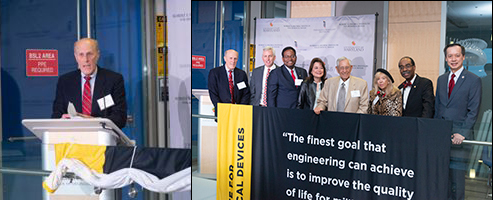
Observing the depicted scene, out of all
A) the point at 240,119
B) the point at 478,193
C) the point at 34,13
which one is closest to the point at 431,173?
the point at 478,193

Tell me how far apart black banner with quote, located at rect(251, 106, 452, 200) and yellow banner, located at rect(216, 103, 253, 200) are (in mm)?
64

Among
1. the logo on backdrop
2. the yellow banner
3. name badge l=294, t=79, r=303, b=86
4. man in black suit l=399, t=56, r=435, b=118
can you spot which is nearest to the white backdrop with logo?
the logo on backdrop

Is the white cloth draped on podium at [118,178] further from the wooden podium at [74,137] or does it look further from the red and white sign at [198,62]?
the red and white sign at [198,62]

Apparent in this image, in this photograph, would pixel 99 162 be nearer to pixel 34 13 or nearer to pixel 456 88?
pixel 34 13

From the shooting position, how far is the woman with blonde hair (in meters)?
4.27

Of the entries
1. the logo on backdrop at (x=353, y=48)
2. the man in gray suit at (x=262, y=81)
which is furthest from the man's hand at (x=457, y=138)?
the logo on backdrop at (x=353, y=48)

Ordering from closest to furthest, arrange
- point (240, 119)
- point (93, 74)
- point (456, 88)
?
point (93, 74)
point (240, 119)
point (456, 88)

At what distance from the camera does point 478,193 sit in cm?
276

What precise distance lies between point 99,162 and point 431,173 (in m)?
2.24

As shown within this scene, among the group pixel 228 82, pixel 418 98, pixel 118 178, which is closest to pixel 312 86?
pixel 228 82

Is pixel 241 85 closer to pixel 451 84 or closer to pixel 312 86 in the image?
pixel 312 86

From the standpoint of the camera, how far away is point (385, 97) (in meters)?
4.33

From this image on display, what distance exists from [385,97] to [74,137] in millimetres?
3164

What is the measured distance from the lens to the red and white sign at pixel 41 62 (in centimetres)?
260
